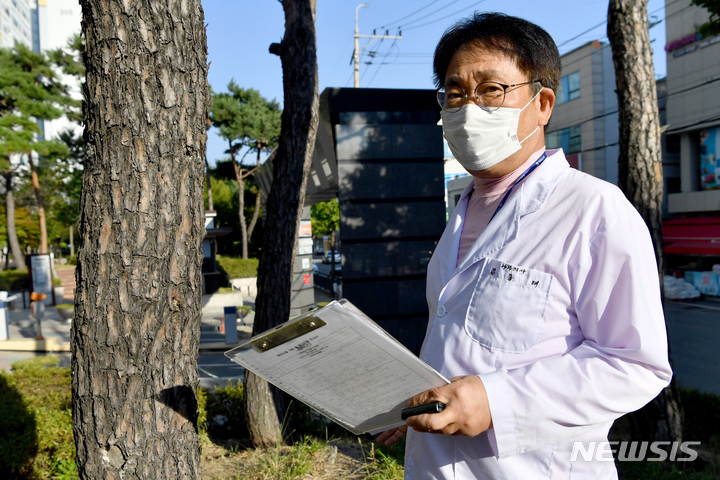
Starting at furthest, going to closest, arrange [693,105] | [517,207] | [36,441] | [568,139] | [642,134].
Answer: [568,139], [693,105], [642,134], [36,441], [517,207]

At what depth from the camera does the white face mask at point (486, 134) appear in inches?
65.5

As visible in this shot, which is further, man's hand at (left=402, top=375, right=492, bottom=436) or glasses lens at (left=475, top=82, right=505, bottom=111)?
glasses lens at (left=475, top=82, right=505, bottom=111)

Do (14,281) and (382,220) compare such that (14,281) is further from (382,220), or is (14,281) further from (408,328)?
(408,328)

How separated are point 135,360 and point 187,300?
0.26m

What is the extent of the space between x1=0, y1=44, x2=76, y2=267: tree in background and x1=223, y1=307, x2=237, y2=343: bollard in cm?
1674

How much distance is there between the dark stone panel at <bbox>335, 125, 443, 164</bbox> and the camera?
8055 millimetres

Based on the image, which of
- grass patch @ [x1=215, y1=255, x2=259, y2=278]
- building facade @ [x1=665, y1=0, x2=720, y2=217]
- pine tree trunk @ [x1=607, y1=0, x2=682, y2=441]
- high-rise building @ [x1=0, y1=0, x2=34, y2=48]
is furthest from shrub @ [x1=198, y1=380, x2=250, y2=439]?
high-rise building @ [x1=0, y1=0, x2=34, y2=48]

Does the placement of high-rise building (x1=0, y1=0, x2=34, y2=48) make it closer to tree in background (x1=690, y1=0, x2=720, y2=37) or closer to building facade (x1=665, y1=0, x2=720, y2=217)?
building facade (x1=665, y1=0, x2=720, y2=217)

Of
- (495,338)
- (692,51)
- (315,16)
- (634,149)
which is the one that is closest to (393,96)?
(315,16)

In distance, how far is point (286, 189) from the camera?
193 inches

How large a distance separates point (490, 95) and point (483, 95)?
0.07ft

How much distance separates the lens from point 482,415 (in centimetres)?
129

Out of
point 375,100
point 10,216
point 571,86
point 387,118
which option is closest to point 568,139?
point 571,86

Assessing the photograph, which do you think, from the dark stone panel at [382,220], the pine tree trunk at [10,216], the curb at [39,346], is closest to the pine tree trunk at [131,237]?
the dark stone panel at [382,220]
